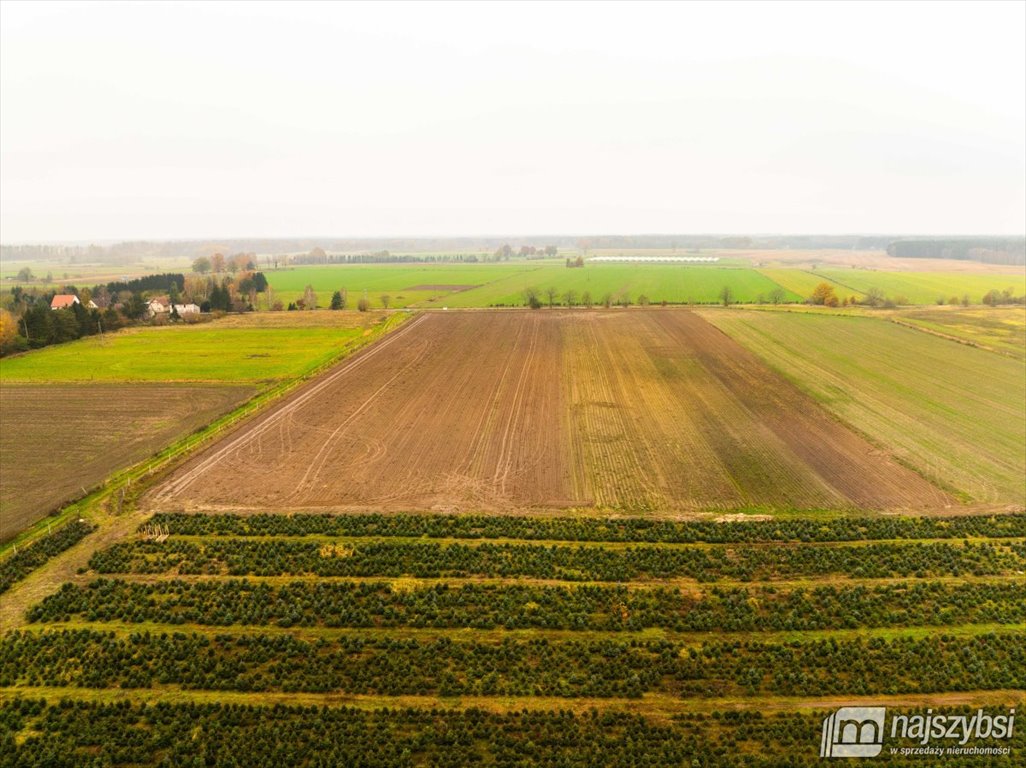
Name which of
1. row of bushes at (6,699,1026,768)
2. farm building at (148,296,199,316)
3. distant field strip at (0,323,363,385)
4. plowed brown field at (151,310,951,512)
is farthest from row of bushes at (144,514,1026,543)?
farm building at (148,296,199,316)

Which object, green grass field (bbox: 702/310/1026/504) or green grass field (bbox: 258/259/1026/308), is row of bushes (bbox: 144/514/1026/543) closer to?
green grass field (bbox: 702/310/1026/504)

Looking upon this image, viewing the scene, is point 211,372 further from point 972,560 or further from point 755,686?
point 972,560

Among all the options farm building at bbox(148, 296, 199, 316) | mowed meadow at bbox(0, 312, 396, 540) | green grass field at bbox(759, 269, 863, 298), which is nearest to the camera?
mowed meadow at bbox(0, 312, 396, 540)

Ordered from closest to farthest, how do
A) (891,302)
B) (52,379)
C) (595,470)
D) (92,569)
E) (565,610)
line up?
(565,610), (92,569), (595,470), (52,379), (891,302)

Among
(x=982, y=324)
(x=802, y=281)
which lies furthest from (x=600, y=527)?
(x=802, y=281)

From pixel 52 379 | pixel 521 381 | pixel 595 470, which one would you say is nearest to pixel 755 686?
pixel 595 470

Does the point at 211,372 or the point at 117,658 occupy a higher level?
the point at 211,372
